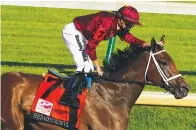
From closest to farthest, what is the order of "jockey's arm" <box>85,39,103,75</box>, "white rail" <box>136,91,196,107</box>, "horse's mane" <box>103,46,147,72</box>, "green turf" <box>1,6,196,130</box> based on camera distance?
1. "jockey's arm" <box>85,39,103,75</box>
2. "horse's mane" <box>103,46,147,72</box>
3. "white rail" <box>136,91,196,107</box>
4. "green turf" <box>1,6,196,130</box>

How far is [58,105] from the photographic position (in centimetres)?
664

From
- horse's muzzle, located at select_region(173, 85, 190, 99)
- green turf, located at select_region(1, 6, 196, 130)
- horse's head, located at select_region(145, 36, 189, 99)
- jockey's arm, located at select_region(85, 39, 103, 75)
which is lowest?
green turf, located at select_region(1, 6, 196, 130)

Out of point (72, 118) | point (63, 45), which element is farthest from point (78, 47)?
point (63, 45)

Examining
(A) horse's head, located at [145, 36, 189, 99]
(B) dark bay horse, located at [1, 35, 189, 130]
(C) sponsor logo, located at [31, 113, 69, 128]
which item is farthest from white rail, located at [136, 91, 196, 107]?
(C) sponsor logo, located at [31, 113, 69, 128]

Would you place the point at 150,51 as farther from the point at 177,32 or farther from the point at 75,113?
the point at 177,32

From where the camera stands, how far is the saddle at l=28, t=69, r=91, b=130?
659cm

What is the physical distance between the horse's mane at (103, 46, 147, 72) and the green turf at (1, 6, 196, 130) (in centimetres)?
144

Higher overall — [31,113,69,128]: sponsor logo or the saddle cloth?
the saddle cloth

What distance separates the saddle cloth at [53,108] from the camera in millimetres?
6605

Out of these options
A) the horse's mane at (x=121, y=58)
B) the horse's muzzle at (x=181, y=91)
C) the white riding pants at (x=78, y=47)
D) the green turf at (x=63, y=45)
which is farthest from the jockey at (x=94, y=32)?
the green turf at (x=63, y=45)

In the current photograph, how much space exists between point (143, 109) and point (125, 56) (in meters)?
1.59

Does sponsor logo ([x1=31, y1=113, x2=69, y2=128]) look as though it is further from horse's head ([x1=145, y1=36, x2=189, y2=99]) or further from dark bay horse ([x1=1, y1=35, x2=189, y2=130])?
horse's head ([x1=145, y1=36, x2=189, y2=99])

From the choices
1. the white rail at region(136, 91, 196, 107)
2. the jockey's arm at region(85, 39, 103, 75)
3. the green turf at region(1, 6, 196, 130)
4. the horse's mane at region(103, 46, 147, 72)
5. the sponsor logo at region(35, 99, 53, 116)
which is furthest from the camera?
the green turf at region(1, 6, 196, 130)

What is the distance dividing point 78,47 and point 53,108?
77 cm
